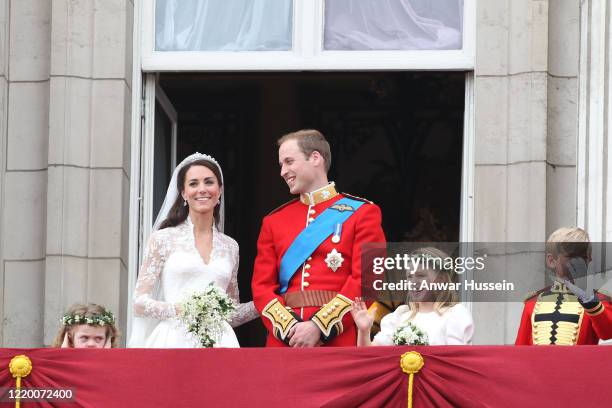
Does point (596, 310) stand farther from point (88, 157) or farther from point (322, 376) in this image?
point (88, 157)

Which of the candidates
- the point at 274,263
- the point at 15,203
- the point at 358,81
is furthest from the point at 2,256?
the point at 358,81

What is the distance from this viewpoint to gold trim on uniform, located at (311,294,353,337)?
33.5 ft

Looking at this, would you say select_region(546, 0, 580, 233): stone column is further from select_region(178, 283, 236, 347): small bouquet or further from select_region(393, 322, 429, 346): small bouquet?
select_region(178, 283, 236, 347): small bouquet

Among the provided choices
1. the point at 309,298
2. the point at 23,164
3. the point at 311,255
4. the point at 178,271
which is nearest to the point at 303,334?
the point at 309,298

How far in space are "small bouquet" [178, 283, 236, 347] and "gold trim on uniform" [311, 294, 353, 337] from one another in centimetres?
53

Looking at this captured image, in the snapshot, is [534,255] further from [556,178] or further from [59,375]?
[59,375]

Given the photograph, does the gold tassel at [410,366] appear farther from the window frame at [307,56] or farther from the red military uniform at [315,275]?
the window frame at [307,56]

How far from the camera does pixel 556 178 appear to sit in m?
11.8

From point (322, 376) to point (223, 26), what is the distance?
349 cm

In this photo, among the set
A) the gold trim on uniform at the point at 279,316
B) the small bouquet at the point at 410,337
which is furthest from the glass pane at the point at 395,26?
the small bouquet at the point at 410,337

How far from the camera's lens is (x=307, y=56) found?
12.2m

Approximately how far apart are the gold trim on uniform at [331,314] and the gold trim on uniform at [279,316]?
0.41 ft

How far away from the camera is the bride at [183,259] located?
1052 centimetres

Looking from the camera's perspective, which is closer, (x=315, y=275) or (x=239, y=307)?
(x=315, y=275)
